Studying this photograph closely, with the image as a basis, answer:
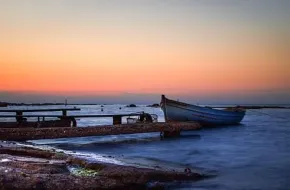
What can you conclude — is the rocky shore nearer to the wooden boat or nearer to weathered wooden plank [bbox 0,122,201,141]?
weathered wooden plank [bbox 0,122,201,141]

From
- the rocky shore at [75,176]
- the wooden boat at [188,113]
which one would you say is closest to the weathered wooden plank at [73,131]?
the rocky shore at [75,176]

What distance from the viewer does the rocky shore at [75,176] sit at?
8125mm

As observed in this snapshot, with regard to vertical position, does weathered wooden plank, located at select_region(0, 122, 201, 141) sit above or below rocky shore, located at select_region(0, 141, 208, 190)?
above

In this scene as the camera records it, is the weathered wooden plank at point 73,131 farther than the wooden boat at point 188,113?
No

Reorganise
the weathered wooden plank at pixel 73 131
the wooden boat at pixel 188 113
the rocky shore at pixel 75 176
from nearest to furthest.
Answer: the rocky shore at pixel 75 176 → the weathered wooden plank at pixel 73 131 → the wooden boat at pixel 188 113

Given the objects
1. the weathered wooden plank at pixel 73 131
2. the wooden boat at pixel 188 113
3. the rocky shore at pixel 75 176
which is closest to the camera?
the rocky shore at pixel 75 176

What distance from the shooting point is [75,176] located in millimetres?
8992

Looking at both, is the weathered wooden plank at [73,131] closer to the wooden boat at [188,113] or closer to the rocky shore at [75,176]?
the rocky shore at [75,176]

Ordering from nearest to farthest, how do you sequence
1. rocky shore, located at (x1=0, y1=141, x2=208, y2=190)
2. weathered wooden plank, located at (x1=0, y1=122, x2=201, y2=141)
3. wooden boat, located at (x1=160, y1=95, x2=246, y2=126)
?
1. rocky shore, located at (x1=0, y1=141, x2=208, y2=190)
2. weathered wooden plank, located at (x1=0, y1=122, x2=201, y2=141)
3. wooden boat, located at (x1=160, y1=95, x2=246, y2=126)

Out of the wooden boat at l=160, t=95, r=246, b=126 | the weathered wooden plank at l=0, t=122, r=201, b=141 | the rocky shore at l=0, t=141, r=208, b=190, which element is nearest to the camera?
the rocky shore at l=0, t=141, r=208, b=190

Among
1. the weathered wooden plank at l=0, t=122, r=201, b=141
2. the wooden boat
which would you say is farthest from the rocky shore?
the wooden boat

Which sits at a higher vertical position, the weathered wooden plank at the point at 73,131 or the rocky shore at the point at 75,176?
the weathered wooden plank at the point at 73,131

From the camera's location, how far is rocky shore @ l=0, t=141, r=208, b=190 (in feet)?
26.7

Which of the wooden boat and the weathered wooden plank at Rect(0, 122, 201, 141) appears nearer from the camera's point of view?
the weathered wooden plank at Rect(0, 122, 201, 141)
